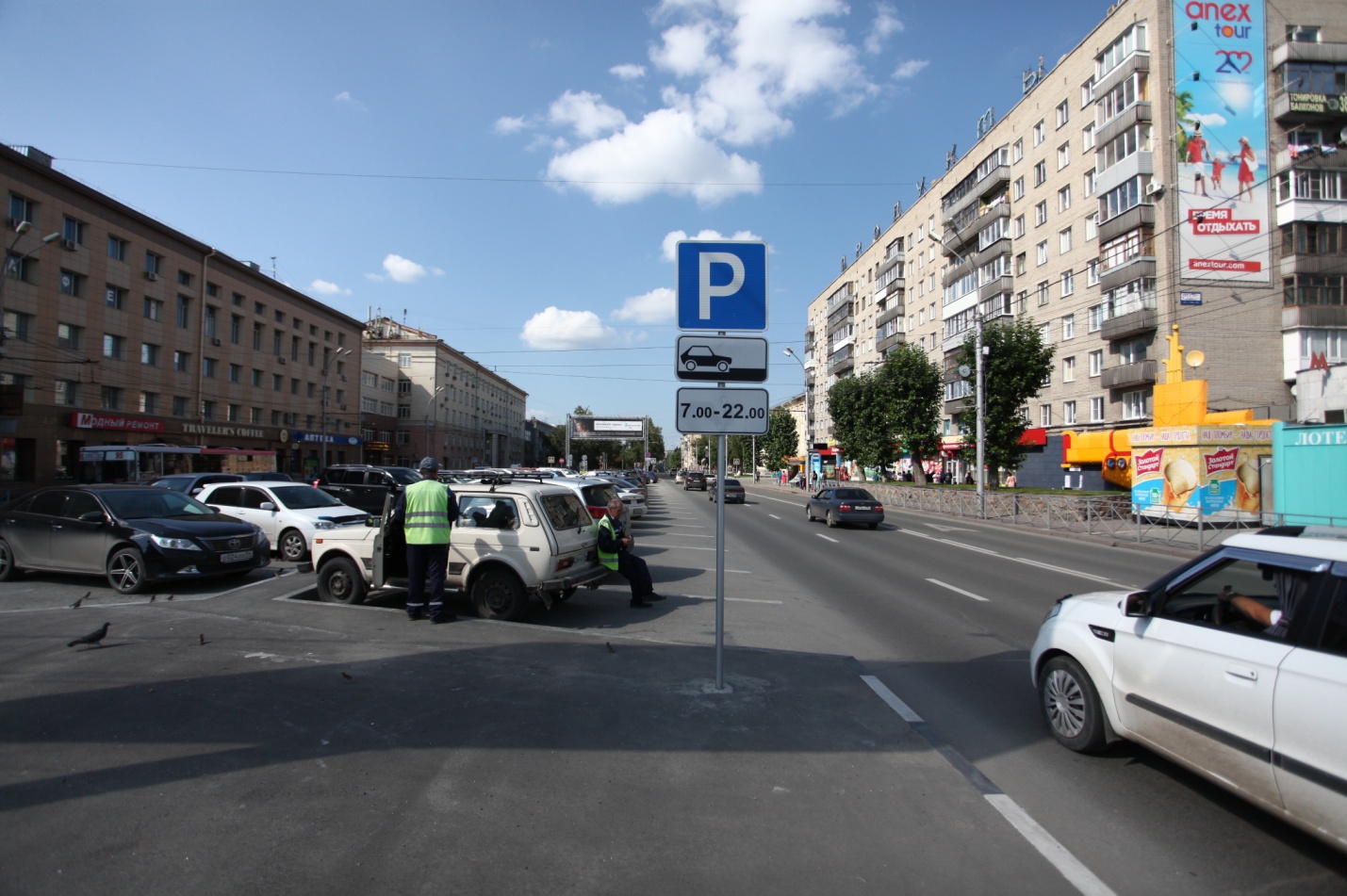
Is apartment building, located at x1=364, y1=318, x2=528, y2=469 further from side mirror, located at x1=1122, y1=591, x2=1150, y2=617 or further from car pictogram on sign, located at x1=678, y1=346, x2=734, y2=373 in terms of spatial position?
side mirror, located at x1=1122, y1=591, x2=1150, y2=617

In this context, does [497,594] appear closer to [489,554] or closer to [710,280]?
[489,554]

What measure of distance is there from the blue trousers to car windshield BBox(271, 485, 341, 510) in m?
7.91

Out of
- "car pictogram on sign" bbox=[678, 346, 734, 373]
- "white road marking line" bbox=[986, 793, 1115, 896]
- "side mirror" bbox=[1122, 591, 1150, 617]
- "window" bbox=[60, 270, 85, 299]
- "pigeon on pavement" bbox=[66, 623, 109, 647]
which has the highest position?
"window" bbox=[60, 270, 85, 299]

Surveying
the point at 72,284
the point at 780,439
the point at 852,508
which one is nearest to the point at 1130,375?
the point at 852,508

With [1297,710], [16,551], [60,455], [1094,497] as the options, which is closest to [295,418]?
[60,455]

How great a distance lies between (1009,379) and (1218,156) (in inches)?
636

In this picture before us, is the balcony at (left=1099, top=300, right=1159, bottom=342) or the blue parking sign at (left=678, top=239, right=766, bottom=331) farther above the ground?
the balcony at (left=1099, top=300, right=1159, bottom=342)

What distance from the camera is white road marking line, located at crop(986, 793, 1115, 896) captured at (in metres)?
3.08

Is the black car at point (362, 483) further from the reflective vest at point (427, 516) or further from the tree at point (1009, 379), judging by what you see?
the tree at point (1009, 379)

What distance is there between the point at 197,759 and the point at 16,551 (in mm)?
8573

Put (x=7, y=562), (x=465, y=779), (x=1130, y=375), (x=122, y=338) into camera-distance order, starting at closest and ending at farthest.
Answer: (x=465, y=779), (x=7, y=562), (x=1130, y=375), (x=122, y=338)

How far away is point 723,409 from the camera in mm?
5375

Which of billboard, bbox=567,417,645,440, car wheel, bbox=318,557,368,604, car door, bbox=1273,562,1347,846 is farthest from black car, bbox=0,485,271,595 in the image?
billboard, bbox=567,417,645,440

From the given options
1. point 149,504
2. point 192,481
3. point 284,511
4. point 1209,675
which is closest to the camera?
point 1209,675
